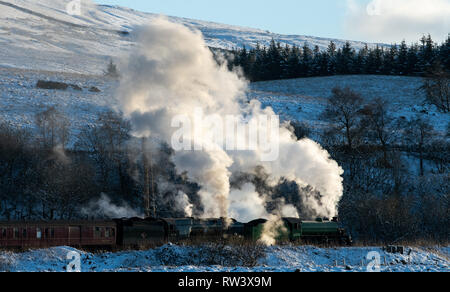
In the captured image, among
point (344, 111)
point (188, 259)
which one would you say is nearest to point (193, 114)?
point (188, 259)

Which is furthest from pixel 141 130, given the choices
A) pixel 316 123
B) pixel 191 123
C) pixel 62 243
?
pixel 316 123

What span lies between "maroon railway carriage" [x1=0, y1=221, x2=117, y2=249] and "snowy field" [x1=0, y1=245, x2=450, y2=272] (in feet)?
12.2

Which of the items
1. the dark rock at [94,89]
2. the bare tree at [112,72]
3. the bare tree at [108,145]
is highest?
the bare tree at [112,72]

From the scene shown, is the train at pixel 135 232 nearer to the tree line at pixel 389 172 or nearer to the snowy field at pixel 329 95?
the tree line at pixel 389 172

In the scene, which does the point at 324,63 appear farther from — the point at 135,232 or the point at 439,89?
the point at 135,232

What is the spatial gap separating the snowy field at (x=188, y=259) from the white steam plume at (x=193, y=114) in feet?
33.1

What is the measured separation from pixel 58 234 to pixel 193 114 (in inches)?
580

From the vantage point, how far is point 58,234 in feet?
128

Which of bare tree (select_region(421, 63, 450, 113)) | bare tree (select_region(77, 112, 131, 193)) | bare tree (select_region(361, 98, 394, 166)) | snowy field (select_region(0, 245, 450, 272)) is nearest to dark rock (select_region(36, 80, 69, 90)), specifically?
bare tree (select_region(77, 112, 131, 193))

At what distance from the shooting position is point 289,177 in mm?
52281

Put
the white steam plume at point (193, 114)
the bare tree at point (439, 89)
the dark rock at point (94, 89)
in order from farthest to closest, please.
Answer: the bare tree at point (439, 89) → the dark rock at point (94, 89) → the white steam plume at point (193, 114)

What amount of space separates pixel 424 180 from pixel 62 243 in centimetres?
4214

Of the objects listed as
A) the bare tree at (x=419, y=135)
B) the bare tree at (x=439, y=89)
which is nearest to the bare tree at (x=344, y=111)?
the bare tree at (x=419, y=135)

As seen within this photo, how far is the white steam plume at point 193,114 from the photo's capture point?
149 ft
